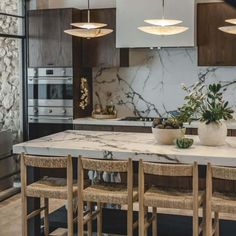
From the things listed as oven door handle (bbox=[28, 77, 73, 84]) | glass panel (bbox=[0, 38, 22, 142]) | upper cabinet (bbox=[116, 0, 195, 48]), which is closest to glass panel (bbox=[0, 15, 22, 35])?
glass panel (bbox=[0, 38, 22, 142])

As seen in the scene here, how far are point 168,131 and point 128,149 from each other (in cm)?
43

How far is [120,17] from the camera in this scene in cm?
660

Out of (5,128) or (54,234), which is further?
(5,128)

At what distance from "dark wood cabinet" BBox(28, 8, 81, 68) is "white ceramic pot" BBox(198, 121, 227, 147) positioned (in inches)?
114

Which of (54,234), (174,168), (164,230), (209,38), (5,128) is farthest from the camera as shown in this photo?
(5,128)

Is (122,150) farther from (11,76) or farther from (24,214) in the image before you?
(11,76)

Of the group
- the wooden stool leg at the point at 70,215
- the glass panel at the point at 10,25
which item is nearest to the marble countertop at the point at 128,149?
the wooden stool leg at the point at 70,215

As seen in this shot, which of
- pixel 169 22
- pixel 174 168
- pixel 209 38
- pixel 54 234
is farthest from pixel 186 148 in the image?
pixel 209 38

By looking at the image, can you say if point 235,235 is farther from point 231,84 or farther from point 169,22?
point 231,84

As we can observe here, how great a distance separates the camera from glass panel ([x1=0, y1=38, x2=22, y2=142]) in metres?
6.64

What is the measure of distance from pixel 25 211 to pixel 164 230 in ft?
4.13

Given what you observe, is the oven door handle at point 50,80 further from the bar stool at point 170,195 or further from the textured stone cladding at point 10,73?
the bar stool at point 170,195

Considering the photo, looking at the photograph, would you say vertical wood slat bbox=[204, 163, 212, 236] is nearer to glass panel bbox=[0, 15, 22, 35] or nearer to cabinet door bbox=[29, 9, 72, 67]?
cabinet door bbox=[29, 9, 72, 67]

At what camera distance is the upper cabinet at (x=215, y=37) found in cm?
623
